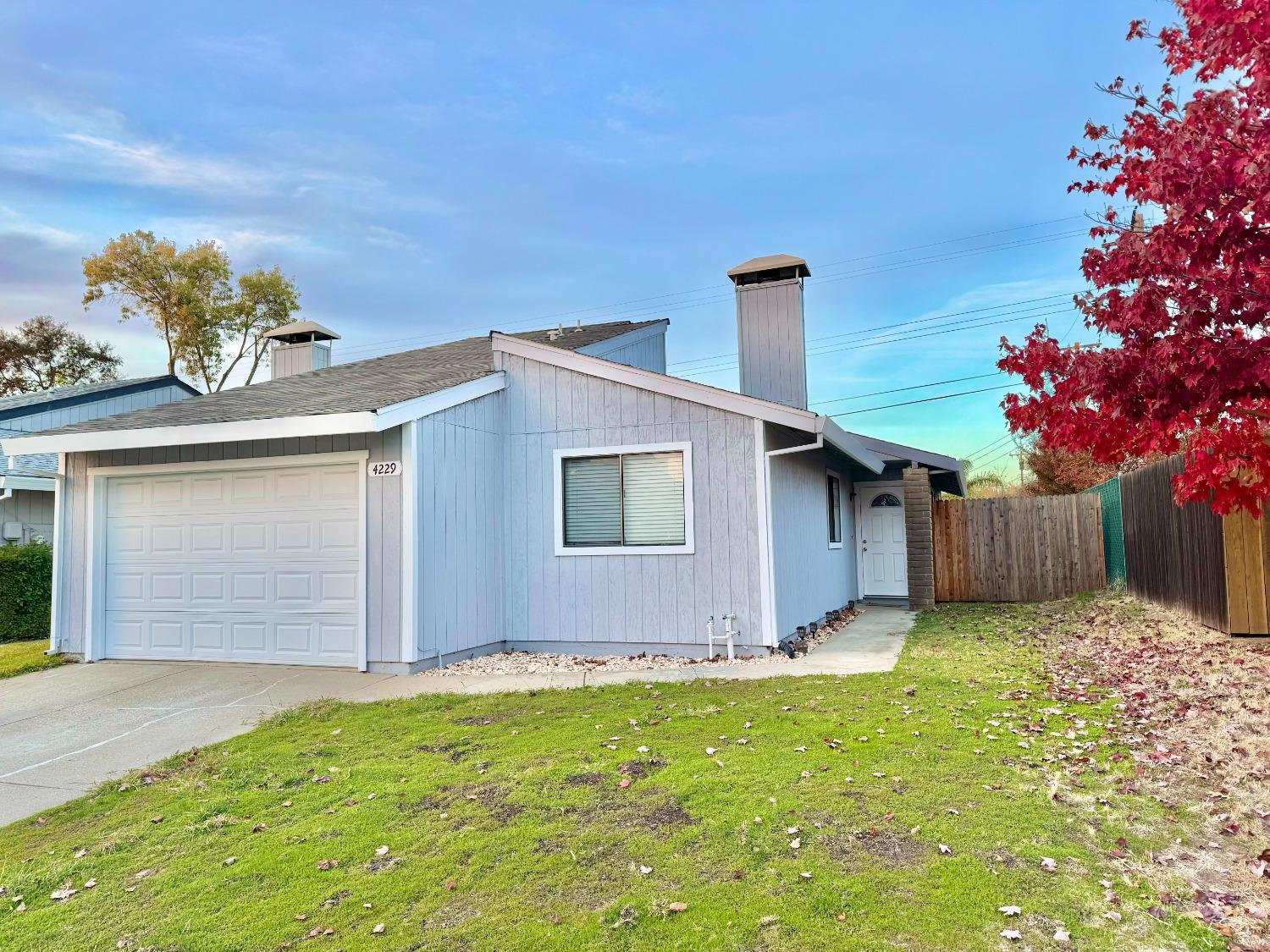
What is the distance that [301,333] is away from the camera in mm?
14234

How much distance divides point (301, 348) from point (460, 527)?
25.5 feet

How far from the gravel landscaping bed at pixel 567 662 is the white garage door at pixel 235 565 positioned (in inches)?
45.5

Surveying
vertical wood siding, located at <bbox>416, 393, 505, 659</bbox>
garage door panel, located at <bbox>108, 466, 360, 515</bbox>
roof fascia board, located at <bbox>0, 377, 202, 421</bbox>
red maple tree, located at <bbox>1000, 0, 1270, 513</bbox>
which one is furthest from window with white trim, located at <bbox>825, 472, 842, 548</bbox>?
roof fascia board, located at <bbox>0, 377, 202, 421</bbox>

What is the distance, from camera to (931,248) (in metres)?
20.3

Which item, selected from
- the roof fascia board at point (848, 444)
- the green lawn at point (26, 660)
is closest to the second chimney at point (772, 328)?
the roof fascia board at point (848, 444)

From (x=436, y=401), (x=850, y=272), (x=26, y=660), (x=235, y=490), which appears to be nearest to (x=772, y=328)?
(x=436, y=401)

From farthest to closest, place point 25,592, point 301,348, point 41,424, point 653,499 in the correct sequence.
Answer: point 41,424 → point 301,348 → point 25,592 → point 653,499

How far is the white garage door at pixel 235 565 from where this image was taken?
8055 millimetres

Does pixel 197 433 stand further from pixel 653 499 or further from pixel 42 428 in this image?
pixel 42 428

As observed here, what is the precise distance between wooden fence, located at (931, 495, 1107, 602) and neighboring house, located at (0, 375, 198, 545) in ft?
45.6

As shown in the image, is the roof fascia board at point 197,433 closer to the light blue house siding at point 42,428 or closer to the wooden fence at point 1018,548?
the light blue house siding at point 42,428

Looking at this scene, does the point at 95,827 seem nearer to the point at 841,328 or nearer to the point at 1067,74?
the point at 1067,74

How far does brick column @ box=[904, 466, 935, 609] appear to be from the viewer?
12602mm

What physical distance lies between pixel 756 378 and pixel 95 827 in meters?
8.36
